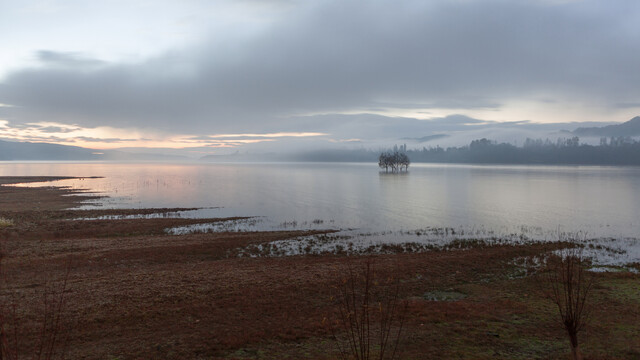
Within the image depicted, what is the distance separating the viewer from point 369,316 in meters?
15.0

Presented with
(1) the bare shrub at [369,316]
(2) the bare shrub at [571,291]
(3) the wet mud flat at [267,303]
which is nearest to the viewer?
(2) the bare shrub at [571,291]

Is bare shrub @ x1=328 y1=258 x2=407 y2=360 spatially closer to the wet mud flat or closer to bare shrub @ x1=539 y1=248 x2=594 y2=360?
the wet mud flat

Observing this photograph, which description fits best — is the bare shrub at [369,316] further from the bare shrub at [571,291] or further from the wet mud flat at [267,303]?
the bare shrub at [571,291]

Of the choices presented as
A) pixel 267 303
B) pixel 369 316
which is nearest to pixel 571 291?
pixel 369 316

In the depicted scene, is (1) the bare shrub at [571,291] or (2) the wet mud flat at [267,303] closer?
(1) the bare shrub at [571,291]

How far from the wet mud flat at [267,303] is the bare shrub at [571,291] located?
54cm

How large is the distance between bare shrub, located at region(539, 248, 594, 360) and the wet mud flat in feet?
1.77

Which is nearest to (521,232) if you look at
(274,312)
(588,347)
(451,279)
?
(451,279)

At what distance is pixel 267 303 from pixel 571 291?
1177 centimetres

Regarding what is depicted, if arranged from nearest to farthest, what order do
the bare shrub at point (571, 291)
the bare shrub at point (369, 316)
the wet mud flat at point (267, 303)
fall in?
the bare shrub at point (571, 291), the bare shrub at point (369, 316), the wet mud flat at point (267, 303)

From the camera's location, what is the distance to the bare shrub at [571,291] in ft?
27.9

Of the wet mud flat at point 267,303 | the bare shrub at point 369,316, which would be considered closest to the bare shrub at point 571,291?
the wet mud flat at point 267,303

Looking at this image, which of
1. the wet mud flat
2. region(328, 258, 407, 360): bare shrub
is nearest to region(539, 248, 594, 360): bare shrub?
the wet mud flat

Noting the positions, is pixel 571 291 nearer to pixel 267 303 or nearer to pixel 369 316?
pixel 369 316
